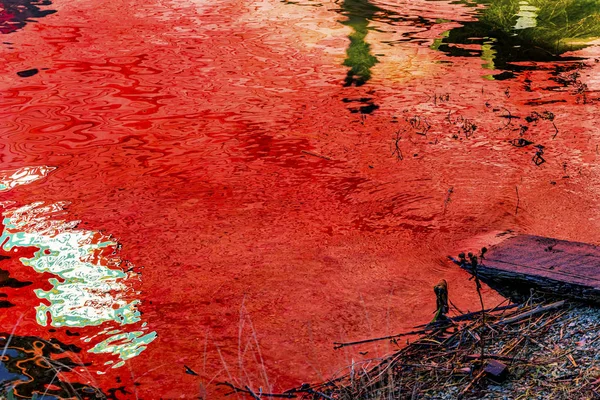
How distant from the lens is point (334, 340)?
3.12m

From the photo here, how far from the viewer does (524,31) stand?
8023 millimetres

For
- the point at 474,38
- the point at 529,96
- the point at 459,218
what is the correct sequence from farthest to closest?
the point at 474,38, the point at 529,96, the point at 459,218

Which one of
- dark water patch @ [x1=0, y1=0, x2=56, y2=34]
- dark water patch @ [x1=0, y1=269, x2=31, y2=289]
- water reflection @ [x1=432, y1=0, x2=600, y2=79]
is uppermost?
dark water patch @ [x1=0, y1=0, x2=56, y2=34]

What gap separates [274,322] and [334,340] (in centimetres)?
33

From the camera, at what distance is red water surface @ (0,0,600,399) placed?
3244 millimetres

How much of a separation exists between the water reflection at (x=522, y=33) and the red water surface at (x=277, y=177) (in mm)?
336

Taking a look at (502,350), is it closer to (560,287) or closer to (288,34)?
(560,287)

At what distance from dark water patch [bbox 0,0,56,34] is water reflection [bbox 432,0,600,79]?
5.27m

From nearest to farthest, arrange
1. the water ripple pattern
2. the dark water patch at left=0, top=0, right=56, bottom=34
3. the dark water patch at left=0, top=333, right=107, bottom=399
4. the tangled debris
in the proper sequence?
the tangled debris < the dark water patch at left=0, top=333, right=107, bottom=399 < the water ripple pattern < the dark water patch at left=0, top=0, right=56, bottom=34

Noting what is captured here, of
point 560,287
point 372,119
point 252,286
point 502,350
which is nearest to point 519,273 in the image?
point 560,287

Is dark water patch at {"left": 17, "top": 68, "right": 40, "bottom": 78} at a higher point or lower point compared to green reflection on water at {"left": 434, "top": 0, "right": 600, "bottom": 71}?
lower

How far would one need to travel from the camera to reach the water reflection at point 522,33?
718 centimetres

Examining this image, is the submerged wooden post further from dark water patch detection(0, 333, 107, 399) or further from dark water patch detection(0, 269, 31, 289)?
dark water patch detection(0, 269, 31, 289)

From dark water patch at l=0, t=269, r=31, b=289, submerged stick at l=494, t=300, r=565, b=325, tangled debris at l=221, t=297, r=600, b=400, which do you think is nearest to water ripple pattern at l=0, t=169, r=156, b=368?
dark water patch at l=0, t=269, r=31, b=289
